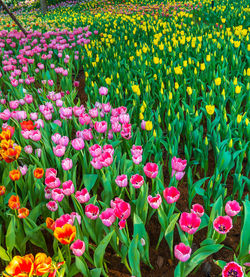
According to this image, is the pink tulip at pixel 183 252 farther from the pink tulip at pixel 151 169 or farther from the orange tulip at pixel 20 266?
the orange tulip at pixel 20 266

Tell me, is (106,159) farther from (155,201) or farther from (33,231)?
(33,231)

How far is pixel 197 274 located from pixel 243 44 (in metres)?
3.49

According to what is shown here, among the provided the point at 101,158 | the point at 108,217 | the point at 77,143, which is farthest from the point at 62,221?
the point at 77,143

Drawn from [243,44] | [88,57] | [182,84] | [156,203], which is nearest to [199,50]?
[243,44]

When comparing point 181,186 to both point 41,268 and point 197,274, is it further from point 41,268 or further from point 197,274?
point 41,268

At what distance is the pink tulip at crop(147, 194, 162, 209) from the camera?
4.28ft

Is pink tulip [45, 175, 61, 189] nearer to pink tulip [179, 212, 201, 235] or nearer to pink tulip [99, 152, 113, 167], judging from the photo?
pink tulip [99, 152, 113, 167]

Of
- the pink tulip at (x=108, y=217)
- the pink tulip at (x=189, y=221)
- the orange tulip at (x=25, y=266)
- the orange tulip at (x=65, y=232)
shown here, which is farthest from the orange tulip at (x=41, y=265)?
the pink tulip at (x=189, y=221)

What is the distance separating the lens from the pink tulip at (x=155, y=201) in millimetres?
1304

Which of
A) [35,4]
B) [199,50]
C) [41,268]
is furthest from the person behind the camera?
[35,4]

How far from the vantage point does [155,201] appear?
52.8 inches

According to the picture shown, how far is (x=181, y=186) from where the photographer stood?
6.89 feet

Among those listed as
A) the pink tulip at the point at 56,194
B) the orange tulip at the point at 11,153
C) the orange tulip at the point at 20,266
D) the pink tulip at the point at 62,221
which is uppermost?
the orange tulip at the point at 11,153

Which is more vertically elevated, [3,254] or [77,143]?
[77,143]
